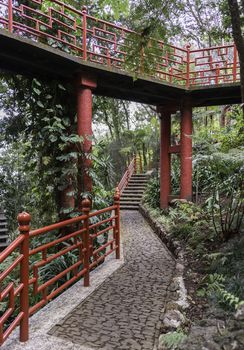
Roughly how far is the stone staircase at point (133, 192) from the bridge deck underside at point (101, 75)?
5.08 meters

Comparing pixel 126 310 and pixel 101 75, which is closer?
pixel 126 310

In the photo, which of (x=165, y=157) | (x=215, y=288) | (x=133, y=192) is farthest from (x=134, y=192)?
→ (x=215, y=288)

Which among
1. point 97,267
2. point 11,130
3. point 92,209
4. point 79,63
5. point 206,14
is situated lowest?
point 97,267

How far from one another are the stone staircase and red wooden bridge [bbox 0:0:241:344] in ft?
11.0

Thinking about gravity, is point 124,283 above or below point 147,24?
below

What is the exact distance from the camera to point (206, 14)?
46.0ft

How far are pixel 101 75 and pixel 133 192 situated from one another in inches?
328

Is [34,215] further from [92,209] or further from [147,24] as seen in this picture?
[147,24]

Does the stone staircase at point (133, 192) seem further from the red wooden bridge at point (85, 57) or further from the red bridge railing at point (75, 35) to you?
the red bridge railing at point (75, 35)

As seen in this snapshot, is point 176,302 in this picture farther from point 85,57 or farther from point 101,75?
point 101,75

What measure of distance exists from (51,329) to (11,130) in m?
5.56

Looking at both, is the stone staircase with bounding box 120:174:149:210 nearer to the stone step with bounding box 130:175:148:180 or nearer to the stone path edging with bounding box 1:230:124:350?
the stone step with bounding box 130:175:148:180

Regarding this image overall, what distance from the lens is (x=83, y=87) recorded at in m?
6.43

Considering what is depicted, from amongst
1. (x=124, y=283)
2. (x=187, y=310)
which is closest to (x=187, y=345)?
(x=187, y=310)
